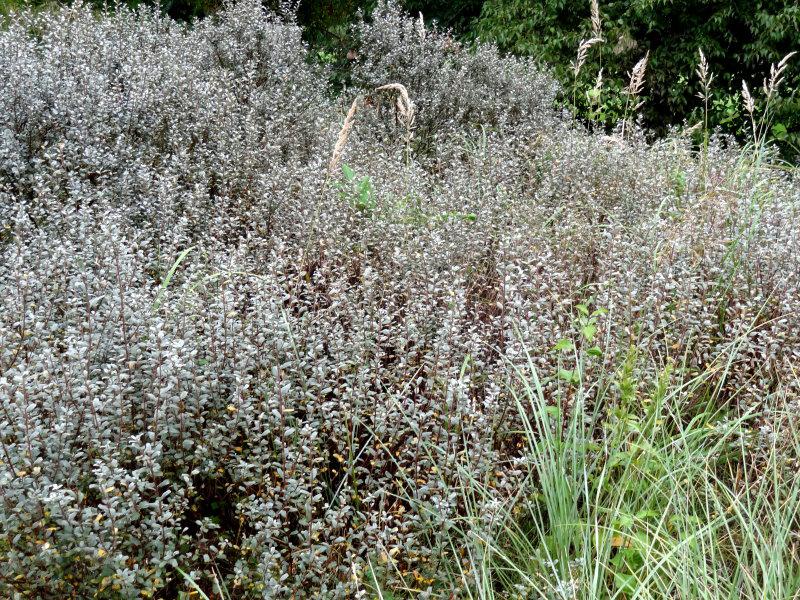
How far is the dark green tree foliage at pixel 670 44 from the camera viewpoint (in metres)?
8.09

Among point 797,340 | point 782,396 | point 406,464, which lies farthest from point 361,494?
point 797,340

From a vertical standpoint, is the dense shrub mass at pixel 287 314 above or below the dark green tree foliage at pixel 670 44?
below

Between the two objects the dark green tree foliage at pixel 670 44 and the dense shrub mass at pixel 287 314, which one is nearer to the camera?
the dense shrub mass at pixel 287 314

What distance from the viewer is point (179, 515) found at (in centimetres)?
206

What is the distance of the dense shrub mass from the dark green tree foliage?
3.25 m

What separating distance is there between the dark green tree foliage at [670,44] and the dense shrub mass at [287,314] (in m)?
3.25

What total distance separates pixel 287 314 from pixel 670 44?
7376mm

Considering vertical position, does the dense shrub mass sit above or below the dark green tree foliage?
below

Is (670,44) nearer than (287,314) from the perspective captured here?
No

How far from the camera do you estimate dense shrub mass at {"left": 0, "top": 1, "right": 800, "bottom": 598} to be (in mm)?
2004

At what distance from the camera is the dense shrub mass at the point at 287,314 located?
2.00 meters

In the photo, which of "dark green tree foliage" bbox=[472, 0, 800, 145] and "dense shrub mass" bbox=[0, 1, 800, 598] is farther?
"dark green tree foliage" bbox=[472, 0, 800, 145]

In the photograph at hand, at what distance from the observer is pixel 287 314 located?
2713 millimetres

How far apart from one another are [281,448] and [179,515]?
1.04ft
